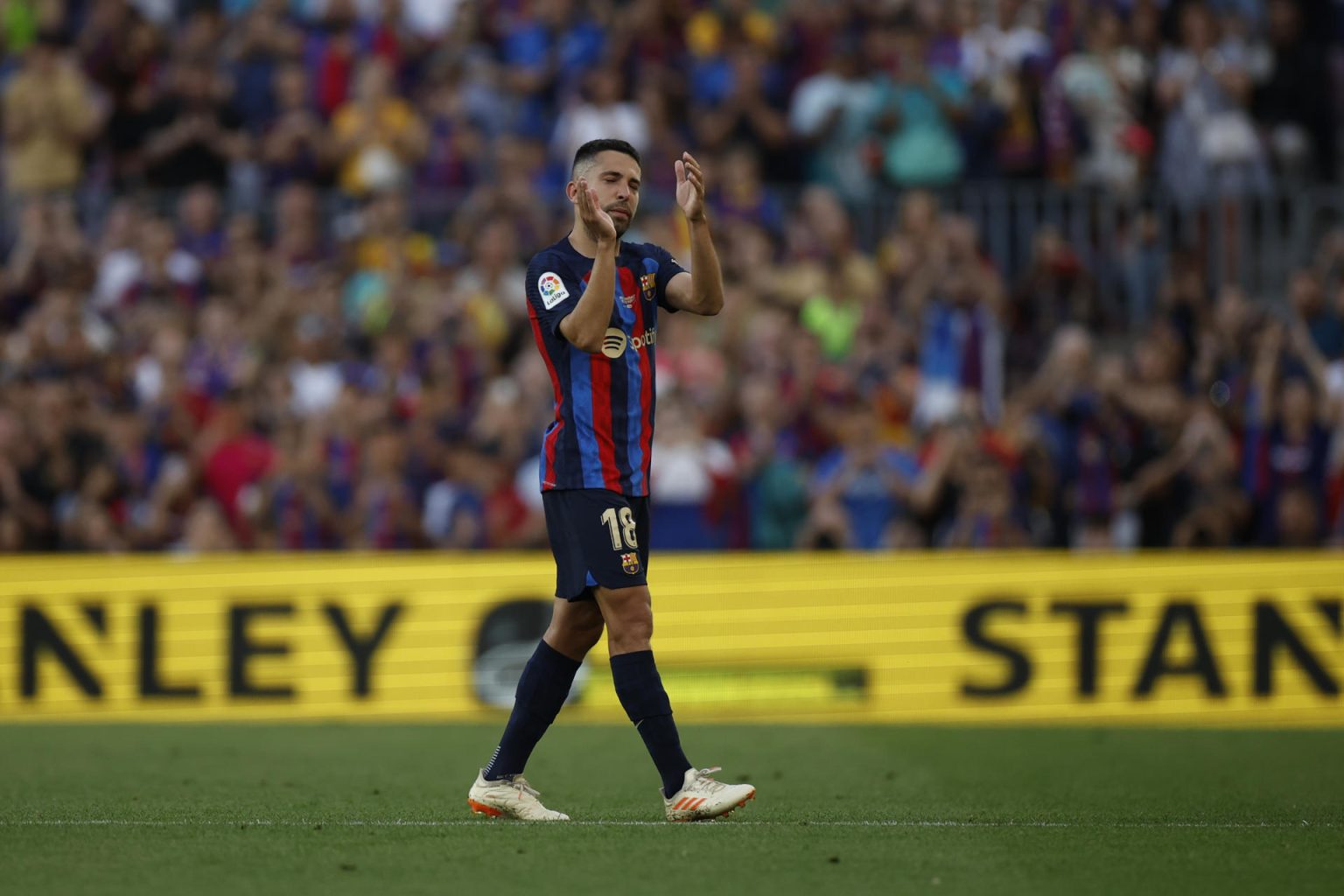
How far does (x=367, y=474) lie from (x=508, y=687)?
2516mm

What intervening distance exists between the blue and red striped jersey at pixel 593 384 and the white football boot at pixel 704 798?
3.51ft

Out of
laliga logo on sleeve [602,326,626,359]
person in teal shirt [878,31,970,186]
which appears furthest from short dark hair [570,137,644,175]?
person in teal shirt [878,31,970,186]

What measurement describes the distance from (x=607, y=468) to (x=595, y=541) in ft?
0.90

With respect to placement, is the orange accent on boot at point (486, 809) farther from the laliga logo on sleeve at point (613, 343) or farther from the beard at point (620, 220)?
the beard at point (620, 220)

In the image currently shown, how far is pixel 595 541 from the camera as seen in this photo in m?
7.04

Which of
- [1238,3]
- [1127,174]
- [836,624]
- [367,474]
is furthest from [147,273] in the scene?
[1238,3]

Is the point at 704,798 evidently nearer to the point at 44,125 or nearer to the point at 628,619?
the point at 628,619

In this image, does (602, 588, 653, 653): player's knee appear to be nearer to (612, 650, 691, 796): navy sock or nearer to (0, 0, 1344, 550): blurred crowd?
(612, 650, 691, 796): navy sock

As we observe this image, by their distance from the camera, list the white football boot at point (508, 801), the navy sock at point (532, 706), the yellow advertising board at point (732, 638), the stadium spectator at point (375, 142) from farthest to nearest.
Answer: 1. the stadium spectator at point (375, 142)
2. the yellow advertising board at point (732, 638)
3. the navy sock at point (532, 706)
4. the white football boot at point (508, 801)

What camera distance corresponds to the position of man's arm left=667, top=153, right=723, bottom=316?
7047 mm

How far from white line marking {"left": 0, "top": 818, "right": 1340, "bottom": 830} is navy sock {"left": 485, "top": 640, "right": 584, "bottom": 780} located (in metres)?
0.25

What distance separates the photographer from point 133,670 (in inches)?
486

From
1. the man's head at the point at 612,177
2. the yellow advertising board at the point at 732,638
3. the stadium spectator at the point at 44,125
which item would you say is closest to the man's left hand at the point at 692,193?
the man's head at the point at 612,177

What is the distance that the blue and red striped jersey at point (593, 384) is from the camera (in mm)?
7102
